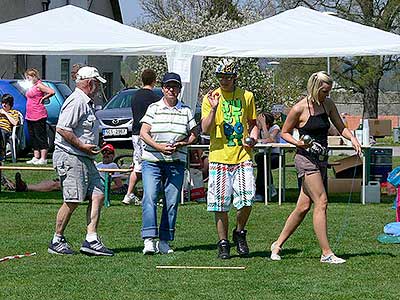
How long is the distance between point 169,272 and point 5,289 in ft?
5.00

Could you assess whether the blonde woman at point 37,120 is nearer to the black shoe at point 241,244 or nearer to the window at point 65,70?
the black shoe at point 241,244

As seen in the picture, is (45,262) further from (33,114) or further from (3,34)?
(33,114)

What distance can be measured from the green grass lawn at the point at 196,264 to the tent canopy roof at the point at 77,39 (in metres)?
2.44

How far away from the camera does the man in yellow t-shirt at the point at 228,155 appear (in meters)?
9.52

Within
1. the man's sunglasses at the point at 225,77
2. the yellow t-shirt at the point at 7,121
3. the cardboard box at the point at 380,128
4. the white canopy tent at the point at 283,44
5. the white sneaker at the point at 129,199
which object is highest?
the white canopy tent at the point at 283,44

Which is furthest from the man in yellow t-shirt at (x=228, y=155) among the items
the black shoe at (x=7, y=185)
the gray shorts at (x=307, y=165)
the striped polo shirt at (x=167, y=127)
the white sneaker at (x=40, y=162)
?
the white sneaker at (x=40, y=162)

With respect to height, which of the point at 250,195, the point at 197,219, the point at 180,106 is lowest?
the point at 197,219

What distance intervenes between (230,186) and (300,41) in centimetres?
549

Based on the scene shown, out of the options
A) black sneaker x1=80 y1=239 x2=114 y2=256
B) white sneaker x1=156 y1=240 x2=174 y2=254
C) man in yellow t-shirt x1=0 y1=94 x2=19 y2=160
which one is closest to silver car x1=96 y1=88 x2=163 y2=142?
man in yellow t-shirt x1=0 y1=94 x2=19 y2=160

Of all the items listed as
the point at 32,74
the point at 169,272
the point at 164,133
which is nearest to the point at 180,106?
the point at 164,133

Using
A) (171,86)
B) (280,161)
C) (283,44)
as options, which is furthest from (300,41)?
(171,86)

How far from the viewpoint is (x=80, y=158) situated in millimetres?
9656

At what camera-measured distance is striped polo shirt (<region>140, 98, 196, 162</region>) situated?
32.3ft

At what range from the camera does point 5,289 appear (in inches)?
318
